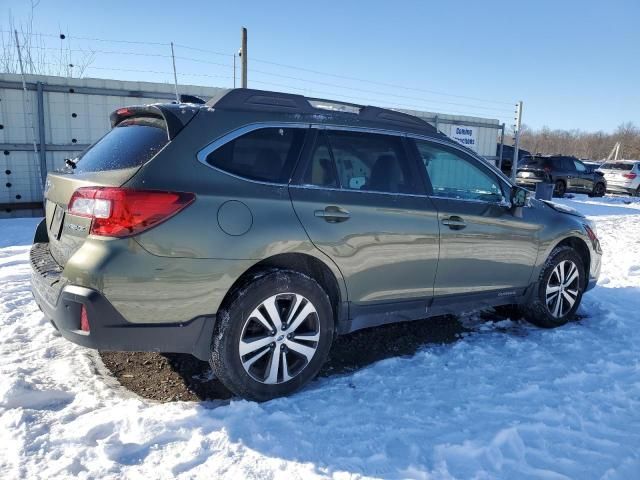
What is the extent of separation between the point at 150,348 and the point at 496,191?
299cm

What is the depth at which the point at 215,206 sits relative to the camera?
2787 mm

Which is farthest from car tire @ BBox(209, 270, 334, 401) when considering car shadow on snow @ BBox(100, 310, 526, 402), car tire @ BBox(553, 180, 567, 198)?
car tire @ BBox(553, 180, 567, 198)

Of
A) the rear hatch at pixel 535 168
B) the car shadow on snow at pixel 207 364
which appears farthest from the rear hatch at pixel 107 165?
the rear hatch at pixel 535 168

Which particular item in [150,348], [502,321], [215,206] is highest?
[215,206]

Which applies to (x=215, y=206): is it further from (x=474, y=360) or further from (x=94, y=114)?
(x=94, y=114)

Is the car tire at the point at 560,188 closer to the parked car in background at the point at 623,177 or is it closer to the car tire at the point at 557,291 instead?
the parked car in background at the point at 623,177

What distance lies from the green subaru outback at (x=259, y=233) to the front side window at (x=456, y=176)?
2cm

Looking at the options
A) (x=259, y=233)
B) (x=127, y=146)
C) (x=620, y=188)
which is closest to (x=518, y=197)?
(x=259, y=233)

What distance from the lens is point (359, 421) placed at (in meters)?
2.88

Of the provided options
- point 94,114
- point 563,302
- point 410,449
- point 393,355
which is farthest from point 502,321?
point 94,114

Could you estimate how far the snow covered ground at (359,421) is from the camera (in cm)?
247

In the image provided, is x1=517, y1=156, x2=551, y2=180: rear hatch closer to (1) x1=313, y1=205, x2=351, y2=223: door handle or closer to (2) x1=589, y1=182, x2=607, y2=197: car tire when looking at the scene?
(2) x1=589, y1=182, x2=607, y2=197: car tire

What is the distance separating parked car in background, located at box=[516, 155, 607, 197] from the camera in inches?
758

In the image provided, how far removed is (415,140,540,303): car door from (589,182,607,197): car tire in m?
19.1
